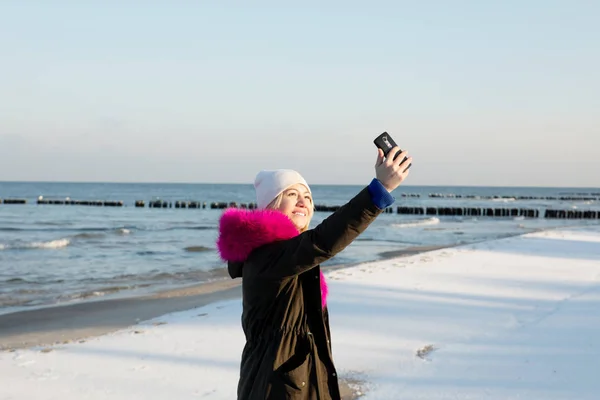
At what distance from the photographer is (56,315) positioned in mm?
9422

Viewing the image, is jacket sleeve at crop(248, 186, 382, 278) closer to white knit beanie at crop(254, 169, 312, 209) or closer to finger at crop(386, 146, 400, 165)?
finger at crop(386, 146, 400, 165)

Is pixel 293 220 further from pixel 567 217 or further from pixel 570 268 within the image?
pixel 567 217

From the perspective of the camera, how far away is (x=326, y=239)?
77.8 inches

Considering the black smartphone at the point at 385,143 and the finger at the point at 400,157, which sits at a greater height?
the black smartphone at the point at 385,143

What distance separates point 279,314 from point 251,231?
0.30 m

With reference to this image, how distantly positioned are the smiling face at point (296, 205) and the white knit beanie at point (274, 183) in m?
0.03

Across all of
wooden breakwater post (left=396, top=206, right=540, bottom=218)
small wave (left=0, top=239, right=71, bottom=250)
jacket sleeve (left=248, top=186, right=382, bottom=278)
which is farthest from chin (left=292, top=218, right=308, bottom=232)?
wooden breakwater post (left=396, top=206, right=540, bottom=218)

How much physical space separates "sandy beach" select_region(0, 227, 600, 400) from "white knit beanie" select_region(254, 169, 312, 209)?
8.82ft

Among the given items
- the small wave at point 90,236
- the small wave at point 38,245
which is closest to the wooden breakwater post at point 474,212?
the small wave at point 90,236

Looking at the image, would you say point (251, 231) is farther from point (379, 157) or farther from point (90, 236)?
point (90, 236)

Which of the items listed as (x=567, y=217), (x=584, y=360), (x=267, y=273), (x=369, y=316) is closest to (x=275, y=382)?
(x=267, y=273)

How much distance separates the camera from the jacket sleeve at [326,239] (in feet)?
6.39

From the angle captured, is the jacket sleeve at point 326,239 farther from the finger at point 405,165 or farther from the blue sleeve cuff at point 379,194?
the finger at point 405,165

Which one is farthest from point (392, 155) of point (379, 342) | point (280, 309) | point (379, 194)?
point (379, 342)
